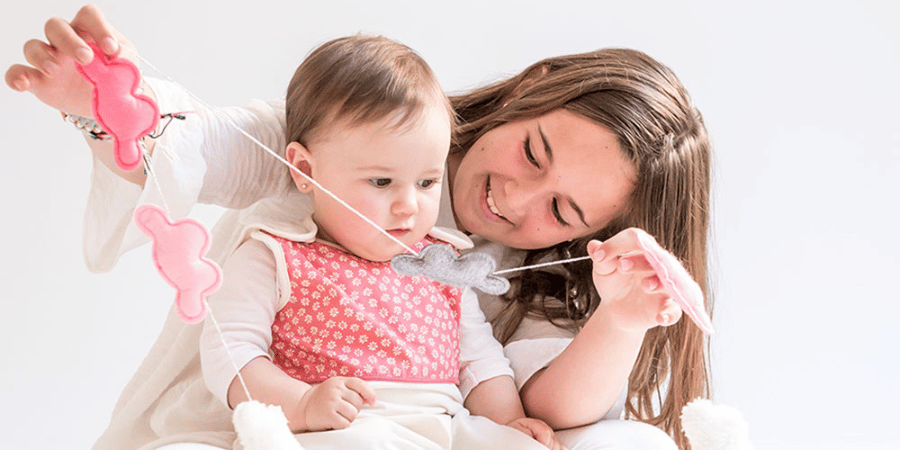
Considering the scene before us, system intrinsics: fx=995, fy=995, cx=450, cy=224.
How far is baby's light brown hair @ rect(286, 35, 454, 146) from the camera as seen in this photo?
3.58 feet

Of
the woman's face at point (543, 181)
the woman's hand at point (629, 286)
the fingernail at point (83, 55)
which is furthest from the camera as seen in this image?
the woman's face at point (543, 181)

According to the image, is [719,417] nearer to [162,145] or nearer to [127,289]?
[162,145]

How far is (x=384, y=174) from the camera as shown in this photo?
110cm

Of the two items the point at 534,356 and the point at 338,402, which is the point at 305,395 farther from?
the point at 534,356

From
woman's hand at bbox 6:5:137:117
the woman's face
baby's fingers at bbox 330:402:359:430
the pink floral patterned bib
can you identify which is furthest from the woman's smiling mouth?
woman's hand at bbox 6:5:137:117

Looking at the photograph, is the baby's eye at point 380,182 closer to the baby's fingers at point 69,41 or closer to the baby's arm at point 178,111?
the baby's arm at point 178,111

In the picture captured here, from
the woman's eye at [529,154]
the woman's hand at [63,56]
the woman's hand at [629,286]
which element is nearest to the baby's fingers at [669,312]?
the woman's hand at [629,286]

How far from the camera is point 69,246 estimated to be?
1.85 meters

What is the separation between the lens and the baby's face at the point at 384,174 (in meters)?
1.09

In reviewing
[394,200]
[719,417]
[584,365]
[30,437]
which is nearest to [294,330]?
[394,200]

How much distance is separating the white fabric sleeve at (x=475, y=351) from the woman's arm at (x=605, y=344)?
0.19 feet

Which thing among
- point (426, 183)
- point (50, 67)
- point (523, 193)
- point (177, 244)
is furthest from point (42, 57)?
point (523, 193)

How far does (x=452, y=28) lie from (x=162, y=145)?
0.98 meters

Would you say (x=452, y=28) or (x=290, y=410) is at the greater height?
(x=452, y=28)
